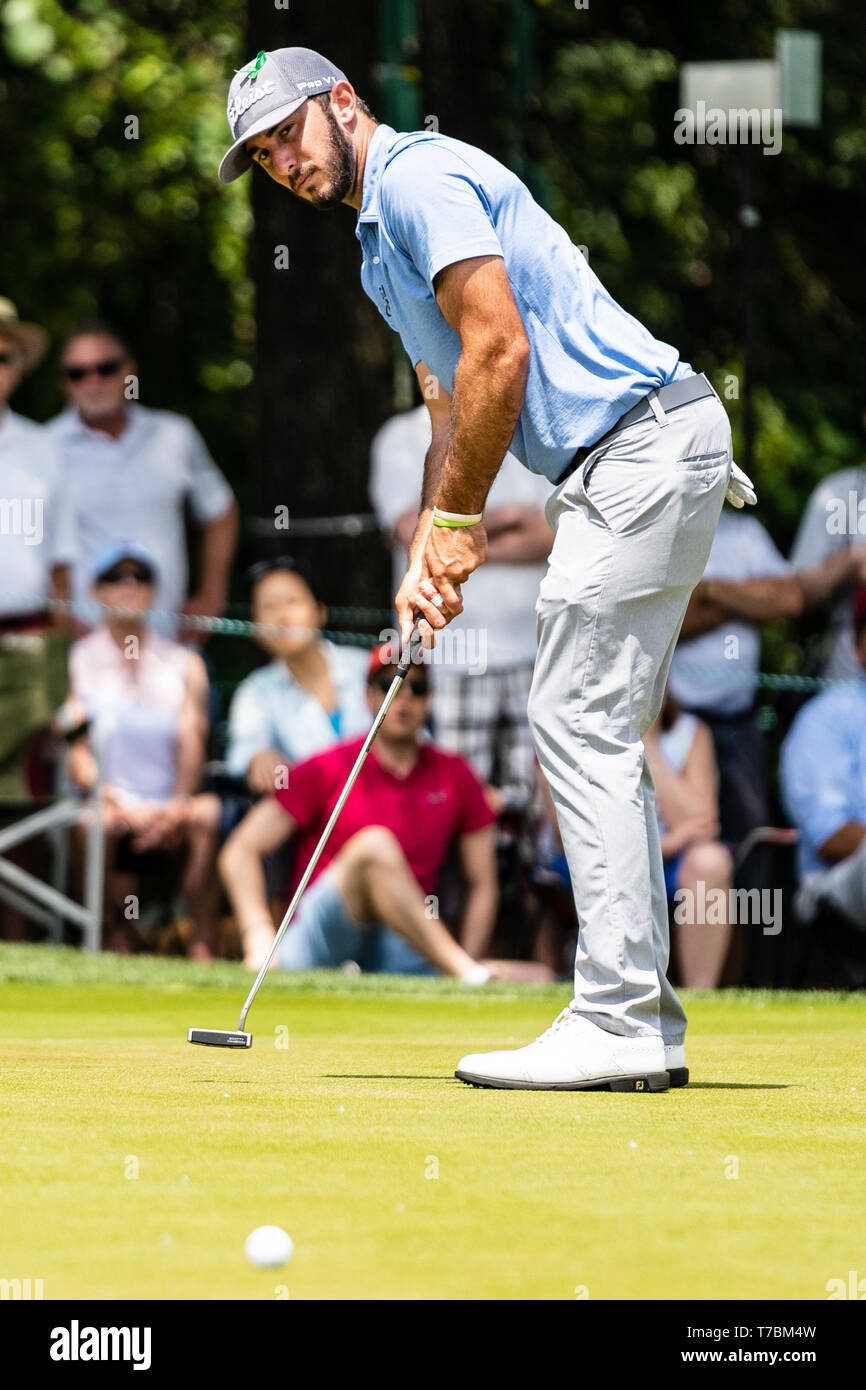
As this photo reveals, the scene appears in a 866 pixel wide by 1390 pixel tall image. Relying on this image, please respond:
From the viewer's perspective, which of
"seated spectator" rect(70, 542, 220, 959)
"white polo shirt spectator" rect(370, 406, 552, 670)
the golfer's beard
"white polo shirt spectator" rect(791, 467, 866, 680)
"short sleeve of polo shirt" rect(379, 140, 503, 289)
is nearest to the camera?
"short sleeve of polo shirt" rect(379, 140, 503, 289)

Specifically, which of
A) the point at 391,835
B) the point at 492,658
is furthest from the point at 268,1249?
the point at 492,658

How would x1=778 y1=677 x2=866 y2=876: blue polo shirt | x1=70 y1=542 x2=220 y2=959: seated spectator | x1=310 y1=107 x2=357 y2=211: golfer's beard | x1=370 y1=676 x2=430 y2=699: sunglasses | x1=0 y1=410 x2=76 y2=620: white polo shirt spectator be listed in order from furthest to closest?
x1=0 y1=410 x2=76 y2=620: white polo shirt spectator
x1=70 y1=542 x2=220 y2=959: seated spectator
x1=778 y1=677 x2=866 y2=876: blue polo shirt
x1=370 y1=676 x2=430 y2=699: sunglasses
x1=310 y1=107 x2=357 y2=211: golfer's beard

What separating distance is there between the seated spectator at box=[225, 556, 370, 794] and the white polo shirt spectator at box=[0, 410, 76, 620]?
103 cm

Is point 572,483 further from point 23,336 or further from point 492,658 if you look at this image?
point 23,336

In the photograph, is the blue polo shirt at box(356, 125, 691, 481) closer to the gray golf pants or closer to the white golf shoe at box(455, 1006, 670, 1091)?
the gray golf pants

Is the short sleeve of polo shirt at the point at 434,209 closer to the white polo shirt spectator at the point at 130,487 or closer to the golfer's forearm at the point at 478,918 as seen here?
the golfer's forearm at the point at 478,918

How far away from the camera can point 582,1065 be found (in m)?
5.23

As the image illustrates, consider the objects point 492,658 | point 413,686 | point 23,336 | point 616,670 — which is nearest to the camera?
point 616,670

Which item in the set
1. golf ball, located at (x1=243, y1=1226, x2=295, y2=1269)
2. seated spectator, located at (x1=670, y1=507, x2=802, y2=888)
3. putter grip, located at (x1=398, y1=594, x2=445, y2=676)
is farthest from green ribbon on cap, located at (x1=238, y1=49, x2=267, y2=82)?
seated spectator, located at (x1=670, y1=507, x2=802, y2=888)

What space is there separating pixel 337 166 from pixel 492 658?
486 centimetres

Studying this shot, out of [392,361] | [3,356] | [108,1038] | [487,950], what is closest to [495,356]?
[108,1038]

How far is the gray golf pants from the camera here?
5.28 metres

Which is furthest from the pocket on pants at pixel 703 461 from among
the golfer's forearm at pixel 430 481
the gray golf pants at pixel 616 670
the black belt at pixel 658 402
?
the golfer's forearm at pixel 430 481
